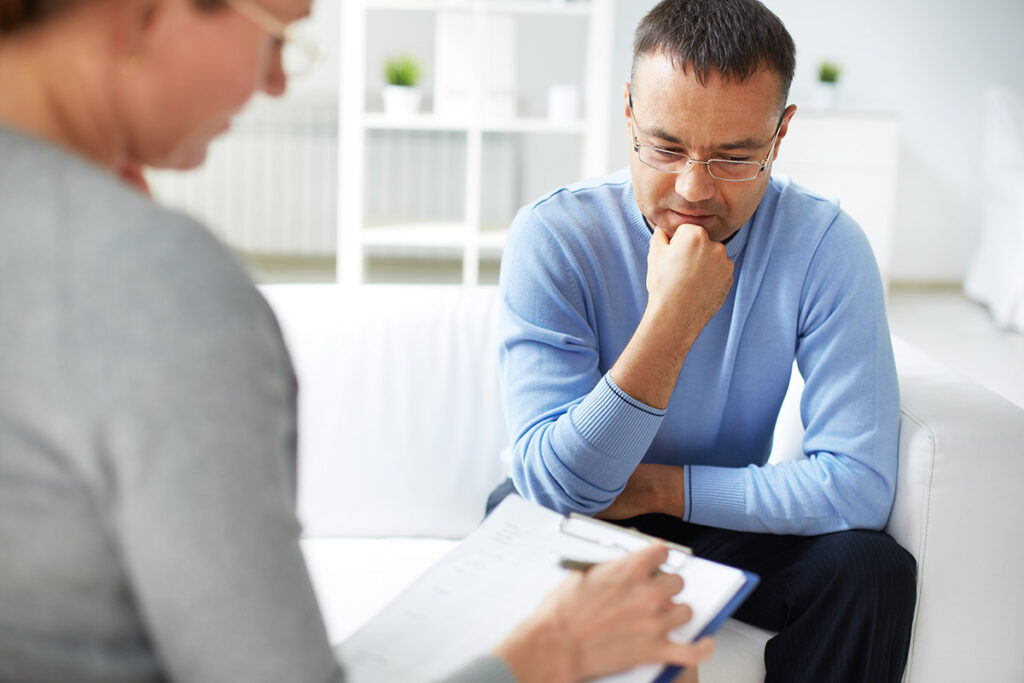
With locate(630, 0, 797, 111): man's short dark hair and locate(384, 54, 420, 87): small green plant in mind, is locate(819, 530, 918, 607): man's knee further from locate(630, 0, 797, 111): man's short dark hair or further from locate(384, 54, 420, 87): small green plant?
locate(384, 54, 420, 87): small green plant

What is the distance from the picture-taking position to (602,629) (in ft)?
2.35

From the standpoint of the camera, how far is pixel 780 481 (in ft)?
4.26

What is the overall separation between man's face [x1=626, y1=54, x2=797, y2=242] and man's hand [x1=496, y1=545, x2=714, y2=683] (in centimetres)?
67

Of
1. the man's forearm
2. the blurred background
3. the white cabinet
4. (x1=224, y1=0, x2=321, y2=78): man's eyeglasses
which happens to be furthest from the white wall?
(x1=224, y1=0, x2=321, y2=78): man's eyeglasses

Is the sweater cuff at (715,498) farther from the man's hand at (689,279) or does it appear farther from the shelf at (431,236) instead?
the shelf at (431,236)

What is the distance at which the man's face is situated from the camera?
50.4 inches

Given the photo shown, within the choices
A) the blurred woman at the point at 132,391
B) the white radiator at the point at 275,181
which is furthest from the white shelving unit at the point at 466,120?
the blurred woman at the point at 132,391

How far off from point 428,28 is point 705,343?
4.02 metres

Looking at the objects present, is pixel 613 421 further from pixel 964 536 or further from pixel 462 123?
pixel 462 123

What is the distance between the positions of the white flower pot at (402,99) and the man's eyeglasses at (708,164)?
104 inches

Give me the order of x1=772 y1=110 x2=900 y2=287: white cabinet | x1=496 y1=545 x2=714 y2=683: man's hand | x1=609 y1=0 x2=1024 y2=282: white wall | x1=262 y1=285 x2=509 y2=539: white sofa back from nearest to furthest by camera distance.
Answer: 1. x1=496 y1=545 x2=714 y2=683: man's hand
2. x1=262 y1=285 x2=509 y2=539: white sofa back
3. x1=772 y1=110 x2=900 y2=287: white cabinet
4. x1=609 y1=0 x2=1024 y2=282: white wall

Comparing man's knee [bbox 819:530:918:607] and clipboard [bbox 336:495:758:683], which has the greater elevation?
clipboard [bbox 336:495:758:683]

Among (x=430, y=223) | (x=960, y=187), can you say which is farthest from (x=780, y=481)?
(x=960, y=187)

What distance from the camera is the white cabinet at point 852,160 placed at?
175 inches
